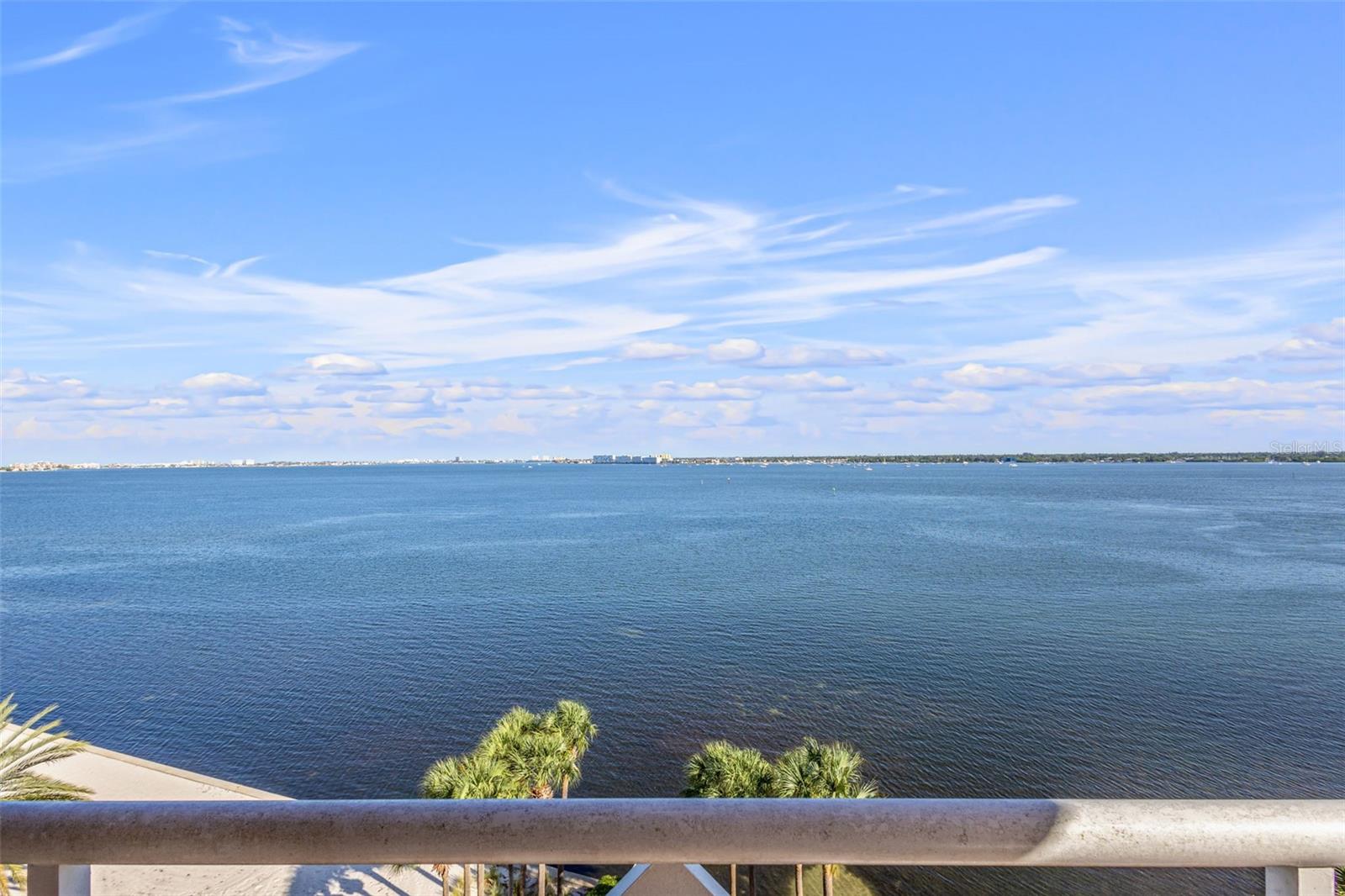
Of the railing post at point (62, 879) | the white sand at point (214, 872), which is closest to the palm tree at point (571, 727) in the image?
the white sand at point (214, 872)

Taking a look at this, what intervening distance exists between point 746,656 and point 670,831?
43.9 meters

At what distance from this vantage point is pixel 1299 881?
1683mm

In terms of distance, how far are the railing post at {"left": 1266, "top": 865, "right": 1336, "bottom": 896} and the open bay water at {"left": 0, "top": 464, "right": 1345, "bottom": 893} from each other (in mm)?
25999

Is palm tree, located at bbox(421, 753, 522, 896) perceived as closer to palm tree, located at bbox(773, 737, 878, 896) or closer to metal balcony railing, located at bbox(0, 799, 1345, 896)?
palm tree, located at bbox(773, 737, 878, 896)

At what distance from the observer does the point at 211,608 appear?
2395 inches

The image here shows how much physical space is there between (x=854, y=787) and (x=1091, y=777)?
1528cm

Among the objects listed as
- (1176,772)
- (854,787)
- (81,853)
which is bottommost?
(1176,772)

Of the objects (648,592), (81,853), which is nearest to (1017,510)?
(648,592)

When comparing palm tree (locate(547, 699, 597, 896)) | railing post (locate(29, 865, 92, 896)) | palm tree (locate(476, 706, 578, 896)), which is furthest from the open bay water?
railing post (locate(29, 865, 92, 896))

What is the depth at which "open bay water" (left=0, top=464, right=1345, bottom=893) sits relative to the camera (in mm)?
30391

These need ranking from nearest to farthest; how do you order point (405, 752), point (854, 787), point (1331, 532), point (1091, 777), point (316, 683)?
point (854, 787) < point (1091, 777) < point (405, 752) < point (316, 683) < point (1331, 532)

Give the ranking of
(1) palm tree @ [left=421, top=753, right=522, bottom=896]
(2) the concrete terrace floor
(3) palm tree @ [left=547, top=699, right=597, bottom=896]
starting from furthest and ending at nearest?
(3) palm tree @ [left=547, top=699, right=597, bottom=896]
(2) the concrete terrace floor
(1) palm tree @ [left=421, top=753, right=522, bottom=896]

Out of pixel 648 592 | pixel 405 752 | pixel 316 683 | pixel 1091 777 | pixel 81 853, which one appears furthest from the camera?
pixel 648 592

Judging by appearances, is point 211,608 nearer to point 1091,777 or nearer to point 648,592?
point 648,592
